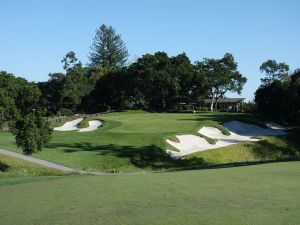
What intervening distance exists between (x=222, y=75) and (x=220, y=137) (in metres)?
55.7

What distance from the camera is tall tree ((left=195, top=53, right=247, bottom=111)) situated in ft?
354

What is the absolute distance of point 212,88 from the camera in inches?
4390

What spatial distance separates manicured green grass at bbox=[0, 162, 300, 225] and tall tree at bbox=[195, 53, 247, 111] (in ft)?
302

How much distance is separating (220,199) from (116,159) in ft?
93.2

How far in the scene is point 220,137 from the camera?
55.3 m

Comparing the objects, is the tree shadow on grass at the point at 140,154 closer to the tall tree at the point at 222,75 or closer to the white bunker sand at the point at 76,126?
the white bunker sand at the point at 76,126

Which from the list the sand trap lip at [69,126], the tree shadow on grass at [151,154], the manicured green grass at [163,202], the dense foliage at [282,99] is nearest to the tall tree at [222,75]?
the dense foliage at [282,99]

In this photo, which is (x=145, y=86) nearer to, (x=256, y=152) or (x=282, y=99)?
(x=282, y=99)

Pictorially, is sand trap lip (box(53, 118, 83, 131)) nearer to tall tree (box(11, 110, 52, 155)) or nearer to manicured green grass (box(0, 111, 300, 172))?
manicured green grass (box(0, 111, 300, 172))

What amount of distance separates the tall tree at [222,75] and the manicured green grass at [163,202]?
92030 millimetres

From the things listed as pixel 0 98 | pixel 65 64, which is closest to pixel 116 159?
pixel 0 98

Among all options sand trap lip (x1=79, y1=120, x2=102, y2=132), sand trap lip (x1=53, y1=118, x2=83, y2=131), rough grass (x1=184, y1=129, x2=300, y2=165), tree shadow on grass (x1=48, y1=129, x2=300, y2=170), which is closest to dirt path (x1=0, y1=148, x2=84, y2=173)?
tree shadow on grass (x1=48, y1=129, x2=300, y2=170)

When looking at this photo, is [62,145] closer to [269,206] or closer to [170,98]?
[269,206]

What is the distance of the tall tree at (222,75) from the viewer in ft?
354
